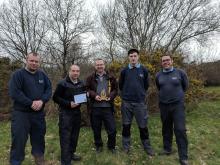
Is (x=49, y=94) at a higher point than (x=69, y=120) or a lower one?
higher

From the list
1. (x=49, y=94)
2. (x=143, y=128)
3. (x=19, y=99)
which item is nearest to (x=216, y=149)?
(x=143, y=128)

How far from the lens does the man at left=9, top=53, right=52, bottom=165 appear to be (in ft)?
21.1

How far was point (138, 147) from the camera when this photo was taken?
8.25 m

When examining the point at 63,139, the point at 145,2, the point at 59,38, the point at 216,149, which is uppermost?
the point at 145,2

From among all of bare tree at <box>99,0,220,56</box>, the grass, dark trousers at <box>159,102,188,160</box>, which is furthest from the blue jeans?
bare tree at <box>99,0,220,56</box>

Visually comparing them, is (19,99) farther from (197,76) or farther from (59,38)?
(59,38)

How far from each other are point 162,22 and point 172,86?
62.9 ft

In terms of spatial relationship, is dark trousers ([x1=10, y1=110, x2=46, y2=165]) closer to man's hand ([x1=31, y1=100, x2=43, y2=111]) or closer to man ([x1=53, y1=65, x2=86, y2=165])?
man's hand ([x1=31, y1=100, x2=43, y2=111])

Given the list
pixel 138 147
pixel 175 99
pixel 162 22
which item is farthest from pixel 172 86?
pixel 162 22

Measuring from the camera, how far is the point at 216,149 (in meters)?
8.49

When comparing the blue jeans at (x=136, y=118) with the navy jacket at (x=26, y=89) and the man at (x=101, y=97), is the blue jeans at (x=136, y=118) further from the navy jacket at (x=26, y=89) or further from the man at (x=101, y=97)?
the navy jacket at (x=26, y=89)

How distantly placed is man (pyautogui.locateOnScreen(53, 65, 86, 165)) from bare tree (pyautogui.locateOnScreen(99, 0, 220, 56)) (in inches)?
732

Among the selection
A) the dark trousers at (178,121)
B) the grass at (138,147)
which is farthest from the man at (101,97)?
the dark trousers at (178,121)

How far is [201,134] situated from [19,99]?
5.58 metres
